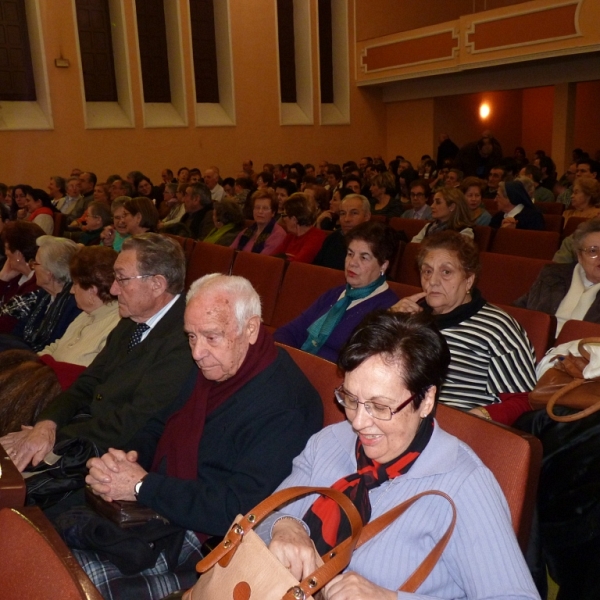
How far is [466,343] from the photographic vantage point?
2271 mm

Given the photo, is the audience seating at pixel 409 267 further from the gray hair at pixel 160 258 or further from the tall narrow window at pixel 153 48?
the tall narrow window at pixel 153 48

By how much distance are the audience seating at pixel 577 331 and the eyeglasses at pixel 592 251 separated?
69 cm

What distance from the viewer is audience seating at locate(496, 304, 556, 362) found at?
2391 millimetres

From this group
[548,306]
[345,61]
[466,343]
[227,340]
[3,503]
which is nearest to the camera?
[3,503]

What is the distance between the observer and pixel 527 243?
4500mm

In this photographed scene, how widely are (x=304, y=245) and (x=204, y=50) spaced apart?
9.38 m

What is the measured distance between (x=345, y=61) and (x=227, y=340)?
13.8 meters

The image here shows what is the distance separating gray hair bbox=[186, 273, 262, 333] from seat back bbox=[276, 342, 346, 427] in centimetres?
26

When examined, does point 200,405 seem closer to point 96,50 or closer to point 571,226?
point 571,226

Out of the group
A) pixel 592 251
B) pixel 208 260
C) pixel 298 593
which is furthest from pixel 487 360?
pixel 208 260

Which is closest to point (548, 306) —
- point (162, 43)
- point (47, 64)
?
point (47, 64)

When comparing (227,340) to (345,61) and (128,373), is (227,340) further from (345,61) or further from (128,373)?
(345,61)

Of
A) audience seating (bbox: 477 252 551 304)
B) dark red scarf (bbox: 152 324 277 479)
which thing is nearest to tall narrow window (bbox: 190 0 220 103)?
audience seating (bbox: 477 252 551 304)

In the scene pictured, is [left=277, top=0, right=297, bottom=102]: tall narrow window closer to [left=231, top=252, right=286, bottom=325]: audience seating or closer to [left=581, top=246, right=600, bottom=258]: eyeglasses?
[left=231, top=252, right=286, bottom=325]: audience seating
